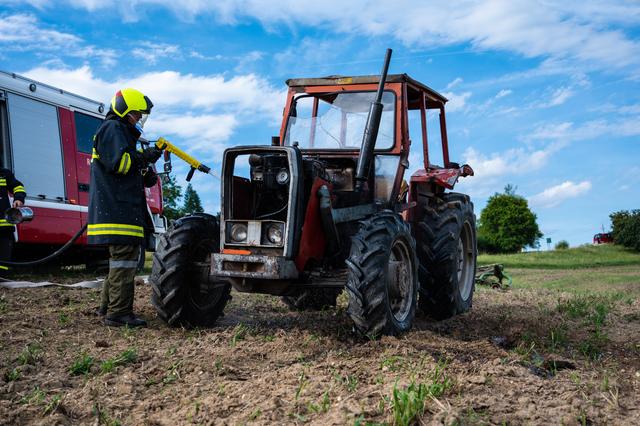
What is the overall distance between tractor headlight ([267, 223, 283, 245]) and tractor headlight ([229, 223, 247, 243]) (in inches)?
9.5

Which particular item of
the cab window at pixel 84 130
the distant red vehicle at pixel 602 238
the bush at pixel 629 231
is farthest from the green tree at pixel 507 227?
the cab window at pixel 84 130

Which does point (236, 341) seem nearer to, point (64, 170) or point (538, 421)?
point (538, 421)

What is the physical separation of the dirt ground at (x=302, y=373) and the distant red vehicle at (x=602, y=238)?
36.3 metres

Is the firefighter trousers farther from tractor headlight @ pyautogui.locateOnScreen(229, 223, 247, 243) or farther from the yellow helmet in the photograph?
the yellow helmet

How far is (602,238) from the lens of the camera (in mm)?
40719

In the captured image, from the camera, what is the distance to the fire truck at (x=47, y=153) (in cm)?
1062

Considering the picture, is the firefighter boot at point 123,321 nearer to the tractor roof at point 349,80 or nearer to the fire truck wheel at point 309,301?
the fire truck wheel at point 309,301

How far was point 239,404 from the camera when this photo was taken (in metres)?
3.55

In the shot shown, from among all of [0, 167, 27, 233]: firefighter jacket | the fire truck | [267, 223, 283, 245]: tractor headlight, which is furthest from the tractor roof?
[0, 167, 27, 233]: firefighter jacket

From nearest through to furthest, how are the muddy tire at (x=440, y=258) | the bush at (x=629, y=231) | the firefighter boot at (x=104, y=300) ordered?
the firefighter boot at (x=104, y=300)
the muddy tire at (x=440, y=258)
the bush at (x=629, y=231)

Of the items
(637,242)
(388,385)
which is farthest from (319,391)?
(637,242)

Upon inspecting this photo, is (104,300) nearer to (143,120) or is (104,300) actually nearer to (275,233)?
(143,120)

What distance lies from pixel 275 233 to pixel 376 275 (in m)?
0.88

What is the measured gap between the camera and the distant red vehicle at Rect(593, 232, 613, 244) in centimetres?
3988
